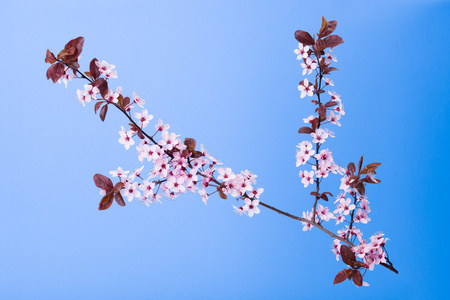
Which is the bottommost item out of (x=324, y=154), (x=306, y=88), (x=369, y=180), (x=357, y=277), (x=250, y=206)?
(x=357, y=277)

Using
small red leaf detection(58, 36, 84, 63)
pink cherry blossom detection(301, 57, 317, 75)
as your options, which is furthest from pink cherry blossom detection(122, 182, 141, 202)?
pink cherry blossom detection(301, 57, 317, 75)

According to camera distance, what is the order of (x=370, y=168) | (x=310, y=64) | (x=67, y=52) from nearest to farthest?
(x=67, y=52) → (x=370, y=168) → (x=310, y=64)

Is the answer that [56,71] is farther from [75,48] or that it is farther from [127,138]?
[127,138]

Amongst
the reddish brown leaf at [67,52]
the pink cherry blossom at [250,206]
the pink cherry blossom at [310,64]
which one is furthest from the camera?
the pink cherry blossom at [310,64]

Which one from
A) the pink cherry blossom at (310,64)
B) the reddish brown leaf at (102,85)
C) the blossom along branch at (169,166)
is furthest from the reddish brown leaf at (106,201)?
the pink cherry blossom at (310,64)

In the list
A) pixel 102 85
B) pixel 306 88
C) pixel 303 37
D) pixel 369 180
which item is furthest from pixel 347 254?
pixel 102 85

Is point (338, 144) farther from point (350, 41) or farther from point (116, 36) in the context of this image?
point (116, 36)

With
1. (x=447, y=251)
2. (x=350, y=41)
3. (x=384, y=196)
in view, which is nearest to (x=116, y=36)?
(x=350, y=41)

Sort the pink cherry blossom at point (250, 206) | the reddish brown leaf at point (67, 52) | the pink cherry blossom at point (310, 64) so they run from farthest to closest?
the pink cherry blossom at point (310, 64)
the pink cherry blossom at point (250, 206)
the reddish brown leaf at point (67, 52)

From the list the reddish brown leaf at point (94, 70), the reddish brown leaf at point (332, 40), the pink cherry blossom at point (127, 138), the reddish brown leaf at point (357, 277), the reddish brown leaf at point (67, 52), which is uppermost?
the reddish brown leaf at point (332, 40)

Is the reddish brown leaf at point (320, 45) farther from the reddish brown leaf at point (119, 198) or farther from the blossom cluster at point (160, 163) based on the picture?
the reddish brown leaf at point (119, 198)

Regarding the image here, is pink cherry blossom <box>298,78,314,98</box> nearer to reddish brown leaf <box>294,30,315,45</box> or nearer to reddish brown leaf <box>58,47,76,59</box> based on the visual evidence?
reddish brown leaf <box>294,30,315,45</box>

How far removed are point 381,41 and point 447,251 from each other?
3.87ft

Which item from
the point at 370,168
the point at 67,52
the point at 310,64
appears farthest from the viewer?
the point at 310,64
